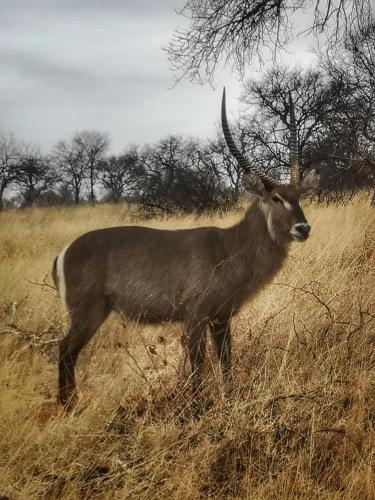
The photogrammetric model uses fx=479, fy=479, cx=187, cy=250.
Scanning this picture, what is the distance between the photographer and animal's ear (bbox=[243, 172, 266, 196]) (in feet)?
11.9

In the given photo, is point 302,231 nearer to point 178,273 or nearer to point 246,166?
point 246,166

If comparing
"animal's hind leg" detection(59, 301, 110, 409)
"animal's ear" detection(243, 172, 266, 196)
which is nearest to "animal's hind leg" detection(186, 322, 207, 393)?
"animal's hind leg" detection(59, 301, 110, 409)

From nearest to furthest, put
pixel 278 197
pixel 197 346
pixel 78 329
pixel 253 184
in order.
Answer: pixel 197 346 < pixel 78 329 < pixel 278 197 < pixel 253 184

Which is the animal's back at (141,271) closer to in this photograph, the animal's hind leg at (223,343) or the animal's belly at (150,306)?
the animal's belly at (150,306)

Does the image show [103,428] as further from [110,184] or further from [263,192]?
[110,184]

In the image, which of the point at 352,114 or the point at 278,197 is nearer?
the point at 278,197

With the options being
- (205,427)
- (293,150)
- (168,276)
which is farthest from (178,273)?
(293,150)

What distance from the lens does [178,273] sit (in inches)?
135

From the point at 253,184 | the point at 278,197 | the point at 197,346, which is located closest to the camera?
the point at 197,346

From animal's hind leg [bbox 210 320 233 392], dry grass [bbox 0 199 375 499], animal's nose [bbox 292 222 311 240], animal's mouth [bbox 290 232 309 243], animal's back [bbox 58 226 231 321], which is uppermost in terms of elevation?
animal's nose [bbox 292 222 311 240]

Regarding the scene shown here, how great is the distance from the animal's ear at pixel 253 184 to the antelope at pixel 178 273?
11 millimetres

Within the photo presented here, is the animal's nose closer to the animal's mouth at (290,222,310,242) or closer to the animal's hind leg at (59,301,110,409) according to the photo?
the animal's mouth at (290,222,310,242)

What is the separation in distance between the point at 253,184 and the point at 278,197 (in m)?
0.23

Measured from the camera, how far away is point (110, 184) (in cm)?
4975
